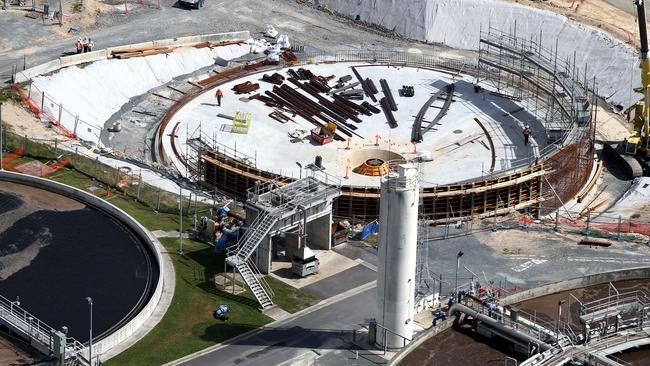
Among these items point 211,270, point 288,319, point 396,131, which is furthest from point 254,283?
point 396,131

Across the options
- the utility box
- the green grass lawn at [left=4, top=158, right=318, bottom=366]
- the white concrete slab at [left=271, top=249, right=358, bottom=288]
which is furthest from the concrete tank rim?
Answer: the utility box

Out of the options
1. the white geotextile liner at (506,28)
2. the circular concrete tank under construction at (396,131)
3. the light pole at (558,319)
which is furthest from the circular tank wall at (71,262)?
the white geotextile liner at (506,28)

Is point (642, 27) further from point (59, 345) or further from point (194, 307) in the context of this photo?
point (59, 345)

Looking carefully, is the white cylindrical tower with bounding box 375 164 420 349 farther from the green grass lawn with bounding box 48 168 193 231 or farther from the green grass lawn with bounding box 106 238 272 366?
the green grass lawn with bounding box 48 168 193 231

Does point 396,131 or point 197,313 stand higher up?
point 396,131

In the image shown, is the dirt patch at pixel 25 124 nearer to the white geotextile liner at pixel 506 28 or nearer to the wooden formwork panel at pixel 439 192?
the wooden formwork panel at pixel 439 192

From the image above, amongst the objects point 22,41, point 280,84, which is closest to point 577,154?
point 280,84

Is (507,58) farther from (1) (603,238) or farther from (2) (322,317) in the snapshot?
(2) (322,317)
